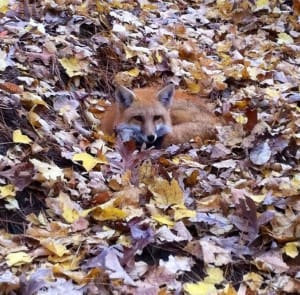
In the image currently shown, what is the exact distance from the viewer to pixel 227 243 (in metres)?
4.05

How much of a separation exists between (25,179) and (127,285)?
137cm

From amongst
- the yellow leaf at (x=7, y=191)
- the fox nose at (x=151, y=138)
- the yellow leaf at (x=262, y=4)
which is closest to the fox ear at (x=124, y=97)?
the fox nose at (x=151, y=138)

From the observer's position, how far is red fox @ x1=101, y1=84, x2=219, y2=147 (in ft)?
20.6

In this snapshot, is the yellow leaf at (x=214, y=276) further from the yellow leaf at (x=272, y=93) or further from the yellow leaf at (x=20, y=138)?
the yellow leaf at (x=272, y=93)

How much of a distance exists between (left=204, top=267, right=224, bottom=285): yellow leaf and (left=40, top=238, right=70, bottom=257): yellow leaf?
2.99 ft

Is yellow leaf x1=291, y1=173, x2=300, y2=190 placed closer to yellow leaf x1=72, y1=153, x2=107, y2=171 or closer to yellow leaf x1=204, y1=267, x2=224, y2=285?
yellow leaf x1=204, y1=267, x2=224, y2=285

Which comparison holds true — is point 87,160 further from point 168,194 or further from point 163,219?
point 163,219

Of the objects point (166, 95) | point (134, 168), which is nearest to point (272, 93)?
point (166, 95)

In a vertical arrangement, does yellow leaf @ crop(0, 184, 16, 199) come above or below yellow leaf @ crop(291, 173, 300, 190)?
above

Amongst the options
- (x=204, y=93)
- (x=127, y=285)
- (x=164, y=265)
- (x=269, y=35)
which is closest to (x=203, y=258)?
(x=164, y=265)

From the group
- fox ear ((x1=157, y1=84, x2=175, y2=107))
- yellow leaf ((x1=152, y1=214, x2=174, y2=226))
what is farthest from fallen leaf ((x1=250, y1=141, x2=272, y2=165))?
fox ear ((x1=157, y1=84, x2=175, y2=107))

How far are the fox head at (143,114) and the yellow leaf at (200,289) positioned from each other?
279 cm

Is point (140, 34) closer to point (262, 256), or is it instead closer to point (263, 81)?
point (263, 81)

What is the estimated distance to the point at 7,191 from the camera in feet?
14.2
